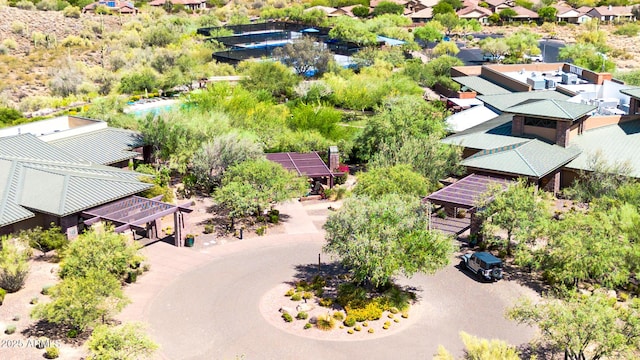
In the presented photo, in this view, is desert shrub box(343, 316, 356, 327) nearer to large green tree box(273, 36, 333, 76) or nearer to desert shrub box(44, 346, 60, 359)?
desert shrub box(44, 346, 60, 359)

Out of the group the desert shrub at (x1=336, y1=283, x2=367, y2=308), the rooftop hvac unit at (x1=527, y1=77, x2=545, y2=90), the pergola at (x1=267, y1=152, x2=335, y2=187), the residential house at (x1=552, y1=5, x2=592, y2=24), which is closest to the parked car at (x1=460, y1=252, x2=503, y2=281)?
the desert shrub at (x1=336, y1=283, x2=367, y2=308)

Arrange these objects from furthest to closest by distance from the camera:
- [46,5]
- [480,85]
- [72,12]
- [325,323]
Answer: [46,5] → [72,12] → [480,85] → [325,323]

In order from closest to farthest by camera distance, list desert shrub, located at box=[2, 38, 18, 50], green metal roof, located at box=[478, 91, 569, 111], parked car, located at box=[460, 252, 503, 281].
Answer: parked car, located at box=[460, 252, 503, 281] < green metal roof, located at box=[478, 91, 569, 111] < desert shrub, located at box=[2, 38, 18, 50]

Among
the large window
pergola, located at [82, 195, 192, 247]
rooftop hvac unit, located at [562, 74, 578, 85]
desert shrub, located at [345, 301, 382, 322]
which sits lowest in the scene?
desert shrub, located at [345, 301, 382, 322]

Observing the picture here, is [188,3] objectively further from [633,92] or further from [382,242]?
[382,242]

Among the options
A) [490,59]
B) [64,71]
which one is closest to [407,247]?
[64,71]

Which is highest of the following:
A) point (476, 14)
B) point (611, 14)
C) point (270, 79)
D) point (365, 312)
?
point (611, 14)

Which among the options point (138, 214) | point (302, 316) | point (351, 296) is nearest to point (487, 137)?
point (351, 296)
